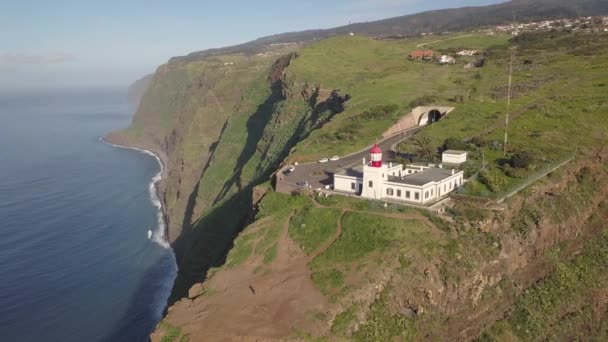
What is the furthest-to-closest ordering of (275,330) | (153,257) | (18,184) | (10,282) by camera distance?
1. (18,184)
2. (153,257)
3. (10,282)
4. (275,330)

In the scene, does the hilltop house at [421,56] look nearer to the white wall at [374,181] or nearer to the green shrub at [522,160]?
the green shrub at [522,160]

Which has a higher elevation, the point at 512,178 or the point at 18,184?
the point at 512,178

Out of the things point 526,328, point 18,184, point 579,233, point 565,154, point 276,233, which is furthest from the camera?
point 18,184

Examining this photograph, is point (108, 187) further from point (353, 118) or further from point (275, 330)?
point (275, 330)

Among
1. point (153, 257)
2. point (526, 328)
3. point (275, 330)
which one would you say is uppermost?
point (275, 330)

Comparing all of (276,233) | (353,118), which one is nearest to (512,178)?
(276,233)

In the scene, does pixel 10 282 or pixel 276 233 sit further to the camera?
pixel 10 282

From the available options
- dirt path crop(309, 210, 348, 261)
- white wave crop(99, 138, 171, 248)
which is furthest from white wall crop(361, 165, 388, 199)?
white wave crop(99, 138, 171, 248)

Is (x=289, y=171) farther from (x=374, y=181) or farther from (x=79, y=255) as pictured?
(x=79, y=255)
